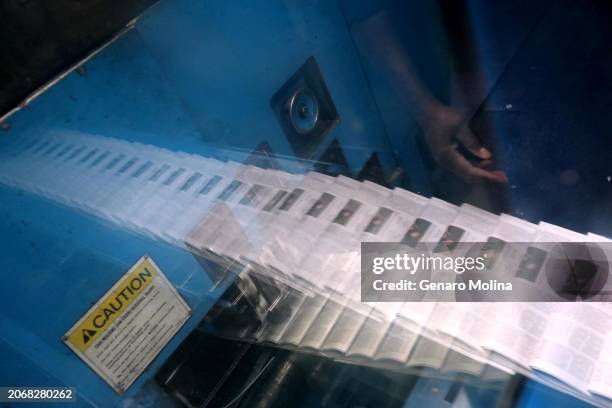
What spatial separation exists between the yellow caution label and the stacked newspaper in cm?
10

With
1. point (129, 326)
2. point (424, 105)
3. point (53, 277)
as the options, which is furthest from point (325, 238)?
point (424, 105)

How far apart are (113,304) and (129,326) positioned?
82mm

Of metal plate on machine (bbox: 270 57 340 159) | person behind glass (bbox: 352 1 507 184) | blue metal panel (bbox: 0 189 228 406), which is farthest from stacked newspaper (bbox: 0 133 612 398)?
person behind glass (bbox: 352 1 507 184)

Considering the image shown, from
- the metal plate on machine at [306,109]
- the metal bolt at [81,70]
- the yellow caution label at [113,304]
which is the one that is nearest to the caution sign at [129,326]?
the yellow caution label at [113,304]

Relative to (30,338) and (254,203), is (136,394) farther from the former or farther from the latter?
(254,203)

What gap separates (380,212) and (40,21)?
0.94 m

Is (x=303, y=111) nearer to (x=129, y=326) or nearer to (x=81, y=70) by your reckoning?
(x=81, y=70)

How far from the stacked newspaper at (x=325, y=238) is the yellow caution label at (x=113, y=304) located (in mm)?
103

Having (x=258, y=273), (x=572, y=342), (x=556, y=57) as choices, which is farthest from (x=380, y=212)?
(x=556, y=57)

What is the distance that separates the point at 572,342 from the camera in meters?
0.83

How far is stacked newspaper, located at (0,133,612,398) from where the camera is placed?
0.86 m

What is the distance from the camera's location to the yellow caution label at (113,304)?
1.00m

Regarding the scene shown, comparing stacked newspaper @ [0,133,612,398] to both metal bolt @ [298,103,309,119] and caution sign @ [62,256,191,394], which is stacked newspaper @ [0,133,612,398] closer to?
caution sign @ [62,256,191,394]

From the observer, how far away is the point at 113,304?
3.42 ft
